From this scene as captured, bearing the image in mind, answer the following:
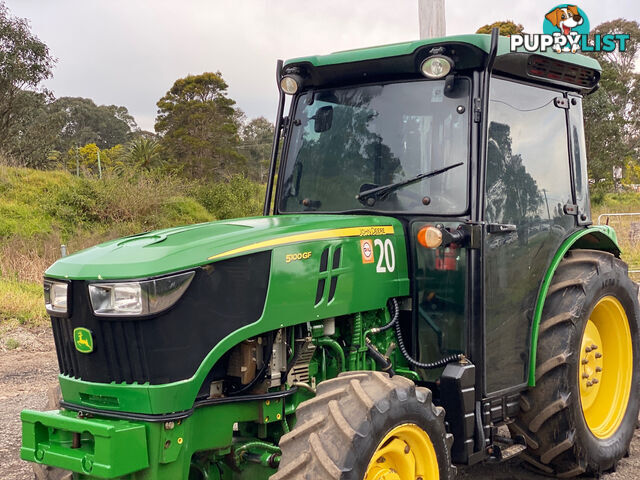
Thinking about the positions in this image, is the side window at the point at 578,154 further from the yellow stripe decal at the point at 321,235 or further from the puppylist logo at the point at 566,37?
the yellow stripe decal at the point at 321,235

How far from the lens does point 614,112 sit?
1245 inches

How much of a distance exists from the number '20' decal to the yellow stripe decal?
51mm

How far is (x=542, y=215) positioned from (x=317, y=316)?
5.82 ft

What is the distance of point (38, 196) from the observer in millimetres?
22500

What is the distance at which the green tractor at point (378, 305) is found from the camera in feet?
10.0

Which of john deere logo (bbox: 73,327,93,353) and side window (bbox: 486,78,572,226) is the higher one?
side window (bbox: 486,78,572,226)

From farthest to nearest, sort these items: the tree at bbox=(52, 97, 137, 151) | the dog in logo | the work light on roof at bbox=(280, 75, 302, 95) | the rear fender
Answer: the tree at bbox=(52, 97, 137, 151)
the dog in logo
the work light on roof at bbox=(280, 75, 302, 95)
the rear fender

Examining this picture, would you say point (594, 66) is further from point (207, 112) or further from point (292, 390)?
point (207, 112)

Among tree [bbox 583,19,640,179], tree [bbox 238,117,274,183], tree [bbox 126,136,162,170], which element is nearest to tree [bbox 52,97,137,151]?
tree [bbox 238,117,274,183]

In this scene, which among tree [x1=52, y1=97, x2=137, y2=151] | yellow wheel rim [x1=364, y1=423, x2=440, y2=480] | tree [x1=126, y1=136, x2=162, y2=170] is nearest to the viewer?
yellow wheel rim [x1=364, y1=423, x2=440, y2=480]

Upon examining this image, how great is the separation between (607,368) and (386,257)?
2.29m

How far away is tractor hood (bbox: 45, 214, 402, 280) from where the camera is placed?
307cm

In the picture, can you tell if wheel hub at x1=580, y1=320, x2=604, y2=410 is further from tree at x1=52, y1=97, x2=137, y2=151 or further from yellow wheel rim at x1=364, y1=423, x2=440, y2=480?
tree at x1=52, y1=97, x2=137, y2=151

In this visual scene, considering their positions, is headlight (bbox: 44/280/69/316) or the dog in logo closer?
headlight (bbox: 44/280/69/316)
